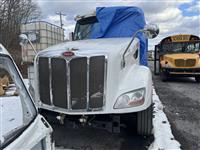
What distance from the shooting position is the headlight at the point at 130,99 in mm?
4609

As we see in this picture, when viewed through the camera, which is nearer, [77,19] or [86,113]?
[86,113]

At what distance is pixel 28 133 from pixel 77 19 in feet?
19.6

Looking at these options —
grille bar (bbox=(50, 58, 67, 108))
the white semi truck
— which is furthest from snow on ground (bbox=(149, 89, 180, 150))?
grille bar (bbox=(50, 58, 67, 108))

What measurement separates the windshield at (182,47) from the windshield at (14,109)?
12.6 m

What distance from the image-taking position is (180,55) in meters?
14.0

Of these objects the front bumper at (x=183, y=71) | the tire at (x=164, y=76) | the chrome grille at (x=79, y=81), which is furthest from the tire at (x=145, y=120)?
the tire at (x=164, y=76)

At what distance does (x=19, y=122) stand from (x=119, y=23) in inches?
218

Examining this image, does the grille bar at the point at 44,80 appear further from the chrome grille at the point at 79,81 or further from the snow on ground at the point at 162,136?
the snow on ground at the point at 162,136

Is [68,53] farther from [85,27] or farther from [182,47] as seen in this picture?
[182,47]

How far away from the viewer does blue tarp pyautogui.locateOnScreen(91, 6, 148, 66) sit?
727cm

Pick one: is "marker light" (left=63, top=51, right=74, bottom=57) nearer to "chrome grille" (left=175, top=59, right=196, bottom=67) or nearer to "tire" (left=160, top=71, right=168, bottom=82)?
"chrome grille" (left=175, top=59, right=196, bottom=67)

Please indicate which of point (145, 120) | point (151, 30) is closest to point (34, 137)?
point (145, 120)

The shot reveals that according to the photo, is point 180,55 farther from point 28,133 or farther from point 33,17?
point 33,17

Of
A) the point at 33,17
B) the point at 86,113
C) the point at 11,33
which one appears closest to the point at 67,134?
the point at 86,113
